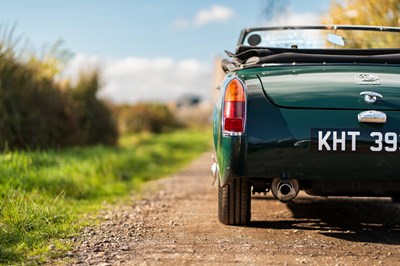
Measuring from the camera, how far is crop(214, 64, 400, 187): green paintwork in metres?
4.81

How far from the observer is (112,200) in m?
7.83

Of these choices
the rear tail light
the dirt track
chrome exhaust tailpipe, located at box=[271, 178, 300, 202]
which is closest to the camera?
the dirt track

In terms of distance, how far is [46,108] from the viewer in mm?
12297

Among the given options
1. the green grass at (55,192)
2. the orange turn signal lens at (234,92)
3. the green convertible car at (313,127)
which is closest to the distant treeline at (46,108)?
the green grass at (55,192)

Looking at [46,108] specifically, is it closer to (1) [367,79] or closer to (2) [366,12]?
(2) [366,12]

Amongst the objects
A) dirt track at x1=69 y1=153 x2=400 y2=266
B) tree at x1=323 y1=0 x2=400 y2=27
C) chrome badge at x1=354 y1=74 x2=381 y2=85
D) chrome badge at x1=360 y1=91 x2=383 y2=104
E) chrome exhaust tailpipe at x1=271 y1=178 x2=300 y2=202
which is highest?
tree at x1=323 y1=0 x2=400 y2=27

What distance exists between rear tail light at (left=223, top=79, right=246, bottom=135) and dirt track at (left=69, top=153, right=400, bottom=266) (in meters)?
0.89

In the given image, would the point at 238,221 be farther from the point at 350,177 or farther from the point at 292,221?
the point at 350,177

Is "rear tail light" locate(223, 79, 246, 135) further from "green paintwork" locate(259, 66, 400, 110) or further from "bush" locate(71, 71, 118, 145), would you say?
"bush" locate(71, 71, 118, 145)

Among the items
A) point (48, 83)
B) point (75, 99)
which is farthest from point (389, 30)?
point (75, 99)

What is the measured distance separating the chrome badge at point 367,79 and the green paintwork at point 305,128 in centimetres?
3

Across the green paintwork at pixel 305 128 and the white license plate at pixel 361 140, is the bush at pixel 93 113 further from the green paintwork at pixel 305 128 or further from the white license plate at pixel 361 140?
the white license plate at pixel 361 140

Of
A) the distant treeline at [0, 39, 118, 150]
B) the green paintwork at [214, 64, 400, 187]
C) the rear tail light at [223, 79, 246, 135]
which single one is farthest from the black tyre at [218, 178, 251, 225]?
the distant treeline at [0, 39, 118, 150]

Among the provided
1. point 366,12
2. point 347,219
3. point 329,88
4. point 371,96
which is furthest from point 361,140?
point 366,12
